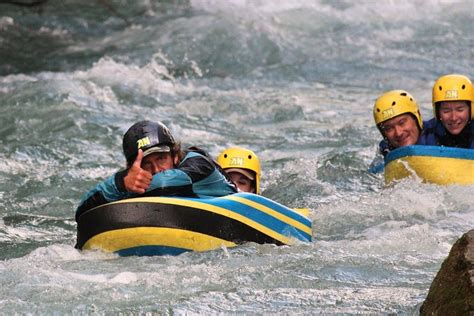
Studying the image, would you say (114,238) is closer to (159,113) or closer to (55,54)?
(159,113)

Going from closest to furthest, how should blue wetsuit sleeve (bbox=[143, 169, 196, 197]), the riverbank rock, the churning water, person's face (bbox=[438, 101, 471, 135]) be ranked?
the riverbank rock
the churning water
blue wetsuit sleeve (bbox=[143, 169, 196, 197])
person's face (bbox=[438, 101, 471, 135])

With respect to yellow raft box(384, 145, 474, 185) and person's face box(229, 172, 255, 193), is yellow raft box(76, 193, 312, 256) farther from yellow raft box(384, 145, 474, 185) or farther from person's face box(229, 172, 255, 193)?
yellow raft box(384, 145, 474, 185)

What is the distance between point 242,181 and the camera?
8.00 meters

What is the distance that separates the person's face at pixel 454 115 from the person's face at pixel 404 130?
0.27 m

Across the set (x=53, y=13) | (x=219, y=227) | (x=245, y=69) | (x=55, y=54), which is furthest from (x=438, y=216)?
(x=53, y=13)

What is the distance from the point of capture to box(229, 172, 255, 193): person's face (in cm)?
796

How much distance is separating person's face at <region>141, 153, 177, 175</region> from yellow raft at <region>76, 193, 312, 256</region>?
234 millimetres

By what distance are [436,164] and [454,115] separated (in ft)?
1.93

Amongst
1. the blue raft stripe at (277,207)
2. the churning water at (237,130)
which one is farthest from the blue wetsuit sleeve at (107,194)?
the blue raft stripe at (277,207)

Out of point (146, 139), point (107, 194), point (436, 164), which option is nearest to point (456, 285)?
point (146, 139)

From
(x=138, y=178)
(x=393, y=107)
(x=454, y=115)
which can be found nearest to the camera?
(x=138, y=178)

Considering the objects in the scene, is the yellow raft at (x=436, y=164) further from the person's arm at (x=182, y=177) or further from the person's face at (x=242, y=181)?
the person's arm at (x=182, y=177)

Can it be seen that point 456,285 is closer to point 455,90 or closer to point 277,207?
point 277,207

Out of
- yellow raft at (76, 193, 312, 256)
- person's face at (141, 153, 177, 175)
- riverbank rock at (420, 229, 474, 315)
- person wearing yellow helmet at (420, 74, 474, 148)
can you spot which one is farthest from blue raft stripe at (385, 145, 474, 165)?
riverbank rock at (420, 229, 474, 315)
